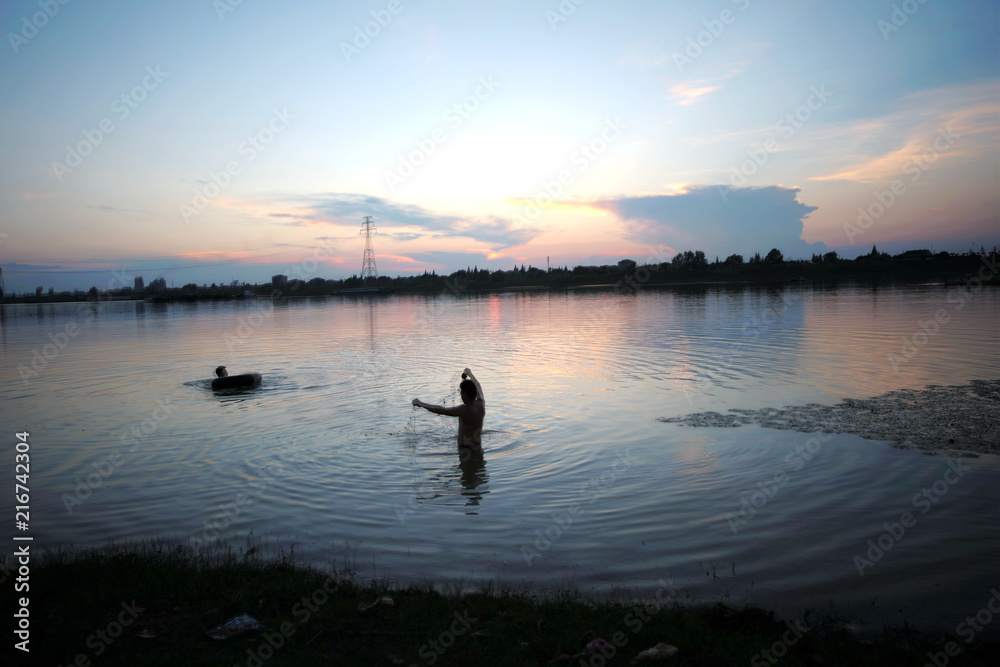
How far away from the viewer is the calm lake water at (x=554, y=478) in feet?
22.8

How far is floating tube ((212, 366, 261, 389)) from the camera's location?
2016cm

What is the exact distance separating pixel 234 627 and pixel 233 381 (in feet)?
53.7

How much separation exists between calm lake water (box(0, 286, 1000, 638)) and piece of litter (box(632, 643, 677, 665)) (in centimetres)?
148

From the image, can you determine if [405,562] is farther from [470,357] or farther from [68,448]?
[470,357]

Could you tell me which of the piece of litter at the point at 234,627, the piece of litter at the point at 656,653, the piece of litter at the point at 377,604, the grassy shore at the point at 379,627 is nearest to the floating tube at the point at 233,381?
the grassy shore at the point at 379,627

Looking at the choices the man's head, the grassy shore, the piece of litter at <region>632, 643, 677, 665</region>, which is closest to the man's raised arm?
the man's head

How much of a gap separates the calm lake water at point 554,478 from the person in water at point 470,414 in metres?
0.41

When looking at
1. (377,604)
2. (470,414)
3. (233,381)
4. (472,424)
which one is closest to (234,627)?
(377,604)

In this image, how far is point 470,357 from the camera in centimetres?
2655

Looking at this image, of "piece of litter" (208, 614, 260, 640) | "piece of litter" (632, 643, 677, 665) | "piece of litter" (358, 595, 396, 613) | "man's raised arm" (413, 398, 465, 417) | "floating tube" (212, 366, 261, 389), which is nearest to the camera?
"piece of litter" (632, 643, 677, 665)

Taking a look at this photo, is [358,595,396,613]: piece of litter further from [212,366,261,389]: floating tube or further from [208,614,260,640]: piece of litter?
[212,366,261,389]: floating tube

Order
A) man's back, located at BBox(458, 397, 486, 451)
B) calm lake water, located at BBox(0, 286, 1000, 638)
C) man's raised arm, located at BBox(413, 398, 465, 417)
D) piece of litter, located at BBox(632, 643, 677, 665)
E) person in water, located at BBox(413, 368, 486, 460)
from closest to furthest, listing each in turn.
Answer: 1. piece of litter, located at BBox(632, 643, 677, 665)
2. calm lake water, located at BBox(0, 286, 1000, 638)
3. man's raised arm, located at BBox(413, 398, 465, 417)
4. person in water, located at BBox(413, 368, 486, 460)
5. man's back, located at BBox(458, 397, 486, 451)

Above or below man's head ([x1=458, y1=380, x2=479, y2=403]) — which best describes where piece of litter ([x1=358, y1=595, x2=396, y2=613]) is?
below

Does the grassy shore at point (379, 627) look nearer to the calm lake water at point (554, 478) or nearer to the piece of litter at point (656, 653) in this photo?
the piece of litter at point (656, 653)
